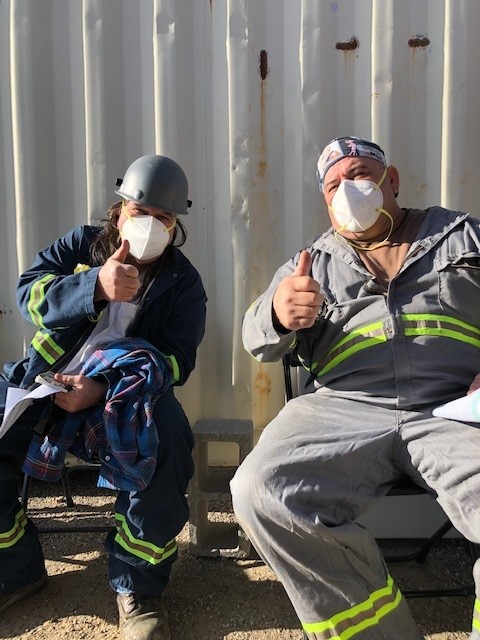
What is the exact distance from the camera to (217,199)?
2707mm

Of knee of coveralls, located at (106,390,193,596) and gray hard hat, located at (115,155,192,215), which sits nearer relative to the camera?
knee of coveralls, located at (106,390,193,596)

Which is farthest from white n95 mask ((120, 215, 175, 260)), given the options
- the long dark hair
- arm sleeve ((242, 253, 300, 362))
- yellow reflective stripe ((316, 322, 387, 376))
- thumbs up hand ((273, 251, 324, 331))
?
yellow reflective stripe ((316, 322, 387, 376))

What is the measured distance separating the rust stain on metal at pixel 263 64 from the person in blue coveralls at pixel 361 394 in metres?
0.75

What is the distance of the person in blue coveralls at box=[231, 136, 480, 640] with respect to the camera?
5.15 ft

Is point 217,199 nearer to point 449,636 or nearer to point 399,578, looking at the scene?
point 399,578

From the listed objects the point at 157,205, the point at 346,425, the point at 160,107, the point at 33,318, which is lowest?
the point at 346,425

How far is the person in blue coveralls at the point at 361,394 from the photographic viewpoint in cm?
157

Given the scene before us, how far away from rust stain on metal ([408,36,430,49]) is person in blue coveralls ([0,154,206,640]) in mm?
1377

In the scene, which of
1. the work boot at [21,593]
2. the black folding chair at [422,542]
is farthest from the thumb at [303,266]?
the work boot at [21,593]

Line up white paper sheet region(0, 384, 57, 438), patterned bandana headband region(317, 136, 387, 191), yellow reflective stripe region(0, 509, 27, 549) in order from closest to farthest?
white paper sheet region(0, 384, 57, 438), yellow reflective stripe region(0, 509, 27, 549), patterned bandana headband region(317, 136, 387, 191)

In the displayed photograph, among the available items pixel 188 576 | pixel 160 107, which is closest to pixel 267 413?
pixel 188 576

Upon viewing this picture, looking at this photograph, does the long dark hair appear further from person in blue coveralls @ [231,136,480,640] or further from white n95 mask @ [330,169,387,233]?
white n95 mask @ [330,169,387,233]

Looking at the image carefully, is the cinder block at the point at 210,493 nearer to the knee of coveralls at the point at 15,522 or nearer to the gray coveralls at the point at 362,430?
the gray coveralls at the point at 362,430

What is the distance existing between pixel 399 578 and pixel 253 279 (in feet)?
5.00
